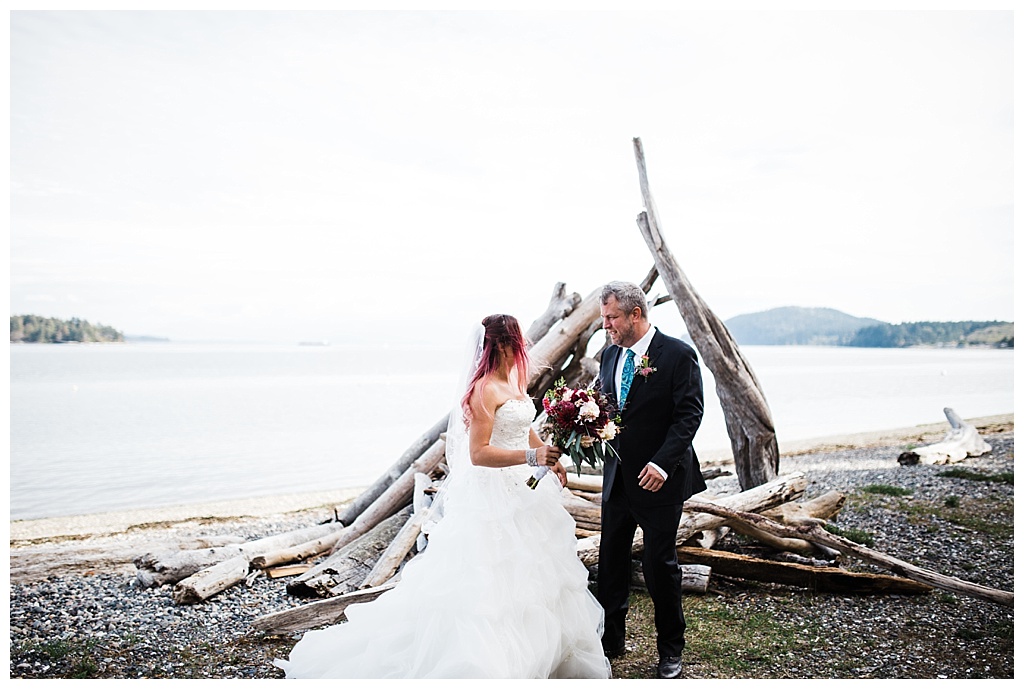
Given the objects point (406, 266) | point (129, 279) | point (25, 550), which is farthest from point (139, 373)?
point (25, 550)

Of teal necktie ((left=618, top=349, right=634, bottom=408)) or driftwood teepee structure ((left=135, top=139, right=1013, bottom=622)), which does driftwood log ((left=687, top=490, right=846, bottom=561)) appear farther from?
teal necktie ((left=618, top=349, right=634, bottom=408))

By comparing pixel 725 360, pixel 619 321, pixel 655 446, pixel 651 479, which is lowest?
pixel 651 479

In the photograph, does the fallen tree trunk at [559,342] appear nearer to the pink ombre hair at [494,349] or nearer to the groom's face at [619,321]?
the groom's face at [619,321]

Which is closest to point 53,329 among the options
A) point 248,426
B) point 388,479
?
point 248,426

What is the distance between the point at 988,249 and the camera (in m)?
39.1

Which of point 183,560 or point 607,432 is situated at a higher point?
point 607,432

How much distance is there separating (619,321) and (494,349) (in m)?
0.79

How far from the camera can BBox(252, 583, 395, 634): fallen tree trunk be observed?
537cm

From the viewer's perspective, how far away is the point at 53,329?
66.2 m

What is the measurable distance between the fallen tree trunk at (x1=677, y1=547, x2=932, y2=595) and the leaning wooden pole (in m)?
2.00

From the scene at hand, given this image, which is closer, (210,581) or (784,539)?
(210,581)

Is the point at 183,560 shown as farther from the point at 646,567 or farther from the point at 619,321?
the point at 619,321

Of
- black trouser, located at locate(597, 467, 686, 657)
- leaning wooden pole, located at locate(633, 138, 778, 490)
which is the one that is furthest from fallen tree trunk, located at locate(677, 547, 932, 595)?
leaning wooden pole, located at locate(633, 138, 778, 490)

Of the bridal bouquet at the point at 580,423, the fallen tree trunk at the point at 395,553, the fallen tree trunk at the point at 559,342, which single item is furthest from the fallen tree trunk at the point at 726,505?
the fallen tree trunk at the point at 559,342
